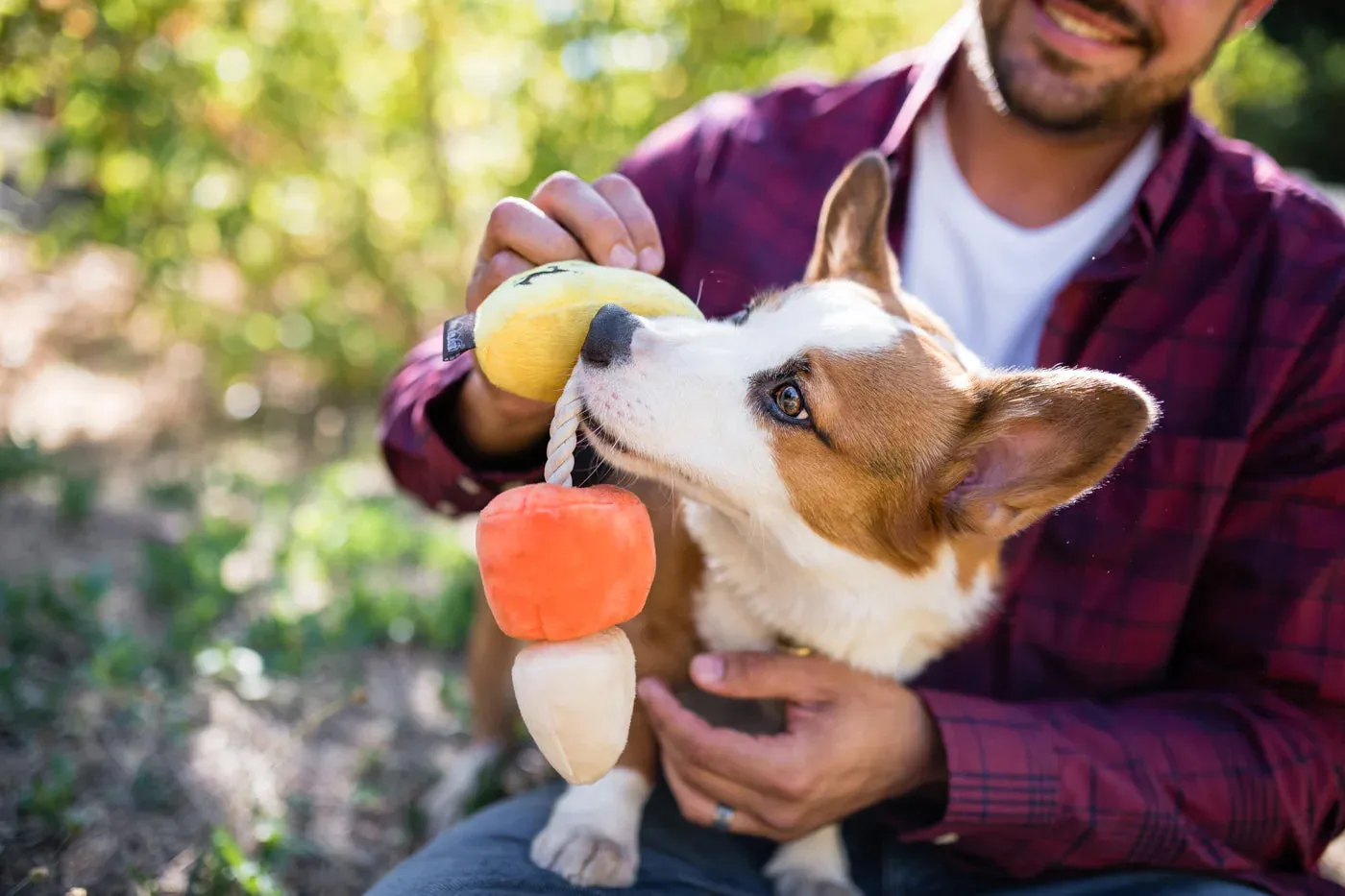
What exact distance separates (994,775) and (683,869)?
54 centimetres

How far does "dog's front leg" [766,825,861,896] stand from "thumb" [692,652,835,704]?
306 mm

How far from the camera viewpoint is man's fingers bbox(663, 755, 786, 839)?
172 centimetres

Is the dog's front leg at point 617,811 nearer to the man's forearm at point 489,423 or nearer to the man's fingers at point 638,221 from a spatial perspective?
the man's forearm at point 489,423

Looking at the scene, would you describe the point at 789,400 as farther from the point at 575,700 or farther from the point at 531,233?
the point at 575,700

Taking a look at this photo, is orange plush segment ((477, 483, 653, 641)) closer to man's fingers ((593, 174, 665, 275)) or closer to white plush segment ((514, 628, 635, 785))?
white plush segment ((514, 628, 635, 785))

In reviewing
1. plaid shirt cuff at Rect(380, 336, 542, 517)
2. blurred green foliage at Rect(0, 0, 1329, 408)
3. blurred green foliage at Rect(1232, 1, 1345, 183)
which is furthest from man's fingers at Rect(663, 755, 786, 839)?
blurred green foliage at Rect(1232, 1, 1345, 183)

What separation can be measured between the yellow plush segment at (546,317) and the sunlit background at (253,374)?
1.05 m

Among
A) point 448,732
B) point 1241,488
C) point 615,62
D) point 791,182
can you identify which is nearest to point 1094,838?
point 1241,488

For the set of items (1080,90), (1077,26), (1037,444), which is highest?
(1077,26)

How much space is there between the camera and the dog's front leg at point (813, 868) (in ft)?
5.94

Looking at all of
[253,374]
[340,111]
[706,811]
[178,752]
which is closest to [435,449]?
[706,811]

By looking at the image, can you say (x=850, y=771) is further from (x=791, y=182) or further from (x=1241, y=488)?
(x=791, y=182)

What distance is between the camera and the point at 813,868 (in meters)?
1.83

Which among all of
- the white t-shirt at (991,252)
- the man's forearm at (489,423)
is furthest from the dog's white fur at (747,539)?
the white t-shirt at (991,252)
